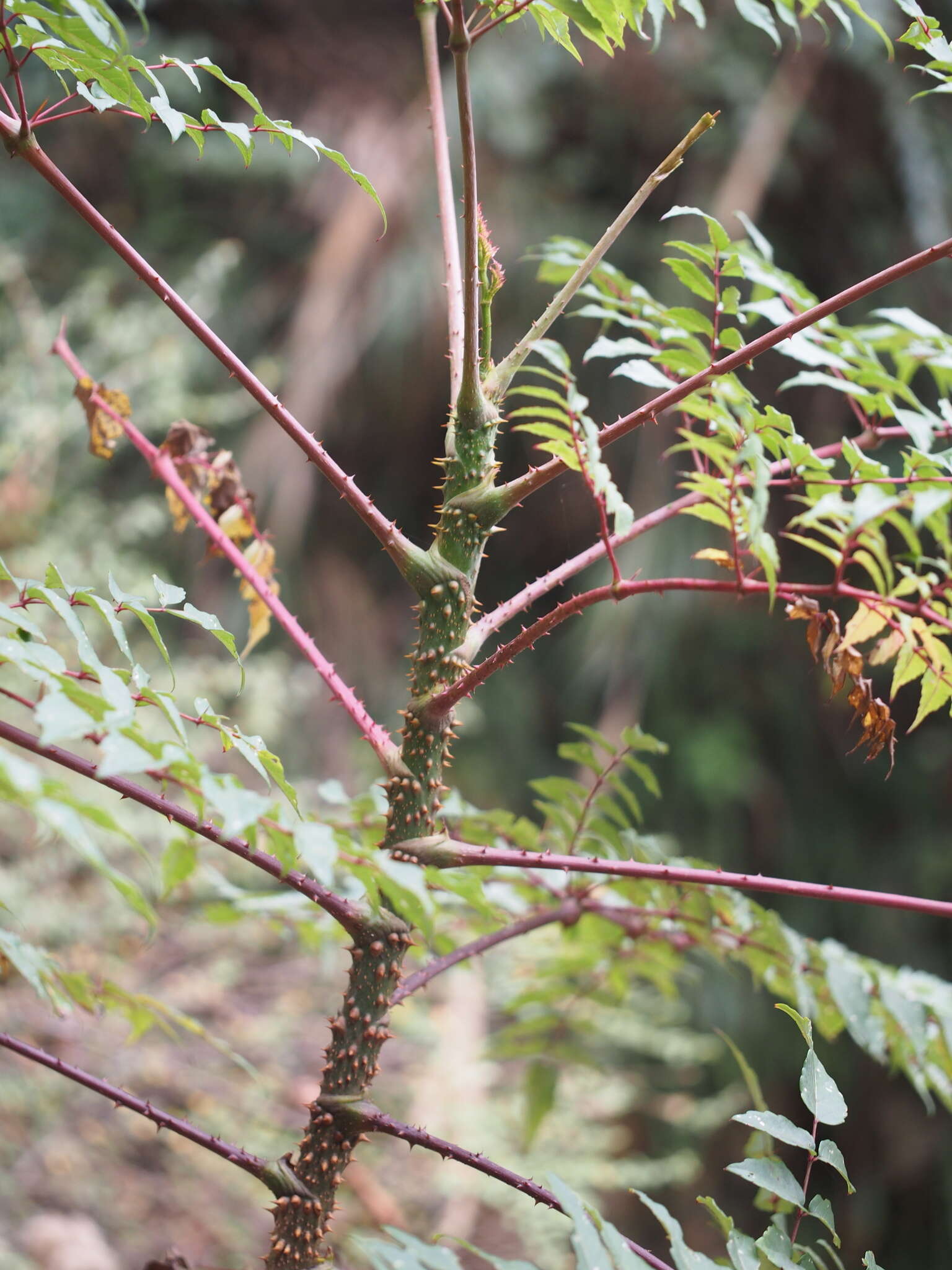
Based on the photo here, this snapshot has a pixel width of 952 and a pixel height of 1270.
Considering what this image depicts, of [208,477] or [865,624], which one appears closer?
[865,624]

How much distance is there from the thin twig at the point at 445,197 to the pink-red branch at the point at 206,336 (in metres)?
0.07

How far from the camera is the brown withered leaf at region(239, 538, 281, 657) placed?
0.42 m

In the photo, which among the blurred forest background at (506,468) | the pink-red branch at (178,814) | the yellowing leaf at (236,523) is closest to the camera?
the pink-red branch at (178,814)

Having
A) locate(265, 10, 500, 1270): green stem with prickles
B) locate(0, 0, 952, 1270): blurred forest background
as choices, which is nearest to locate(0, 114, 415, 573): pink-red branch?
locate(265, 10, 500, 1270): green stem with prickles

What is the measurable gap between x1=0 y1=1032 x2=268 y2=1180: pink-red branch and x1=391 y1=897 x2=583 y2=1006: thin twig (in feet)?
0.23

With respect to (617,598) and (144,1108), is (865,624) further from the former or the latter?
(144,1108)

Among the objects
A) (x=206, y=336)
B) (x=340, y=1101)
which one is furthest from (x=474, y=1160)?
(x=206, y=336)

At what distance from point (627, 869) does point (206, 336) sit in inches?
9.1

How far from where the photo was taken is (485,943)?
1.36 ft

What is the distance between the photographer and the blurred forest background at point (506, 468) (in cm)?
148

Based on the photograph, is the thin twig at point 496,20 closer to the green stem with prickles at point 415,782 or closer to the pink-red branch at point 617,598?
the green stem with prickles at point 415,782

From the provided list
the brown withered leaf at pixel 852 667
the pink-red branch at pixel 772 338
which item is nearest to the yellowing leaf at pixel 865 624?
the brown withered leaf at pixel 852 667

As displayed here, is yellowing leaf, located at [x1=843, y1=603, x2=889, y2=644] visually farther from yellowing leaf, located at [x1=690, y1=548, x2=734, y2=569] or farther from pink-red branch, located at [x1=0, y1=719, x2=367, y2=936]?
pink-red branch, located at [x1=0, y1=719, x2=367, y2=936]

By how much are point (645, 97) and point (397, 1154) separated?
1808mm
